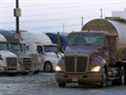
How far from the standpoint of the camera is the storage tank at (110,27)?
27.8 m

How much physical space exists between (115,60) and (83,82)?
9.72 feet

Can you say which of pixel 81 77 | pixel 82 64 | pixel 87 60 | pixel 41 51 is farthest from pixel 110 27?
pixel 41 51

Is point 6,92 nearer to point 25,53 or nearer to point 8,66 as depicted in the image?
point 8,66

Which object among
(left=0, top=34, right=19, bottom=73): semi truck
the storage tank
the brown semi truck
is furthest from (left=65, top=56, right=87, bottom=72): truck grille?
(left=0, top=34, right=19, bottom=73): semi truck

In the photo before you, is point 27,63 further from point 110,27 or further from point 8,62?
point 110,27

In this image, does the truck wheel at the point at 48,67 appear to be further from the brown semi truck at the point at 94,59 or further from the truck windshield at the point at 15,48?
the brown semi truck at the point at 94,59

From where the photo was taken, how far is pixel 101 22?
28.3 metres

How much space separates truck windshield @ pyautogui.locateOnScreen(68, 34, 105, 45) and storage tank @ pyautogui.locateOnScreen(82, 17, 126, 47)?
1.54m

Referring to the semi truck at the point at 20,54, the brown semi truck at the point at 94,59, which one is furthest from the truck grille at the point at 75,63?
the semi truck at the point at 20,54

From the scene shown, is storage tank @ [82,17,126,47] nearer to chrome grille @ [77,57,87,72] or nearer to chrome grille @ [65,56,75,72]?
chrome grille @ [77,57,87,72]

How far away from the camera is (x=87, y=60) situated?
24703mm

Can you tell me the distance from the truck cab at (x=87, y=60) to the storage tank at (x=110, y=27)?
4.06 feet

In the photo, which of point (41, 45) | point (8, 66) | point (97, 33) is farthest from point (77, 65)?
point (41, 45)

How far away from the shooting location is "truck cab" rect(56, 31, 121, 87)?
972 inches
